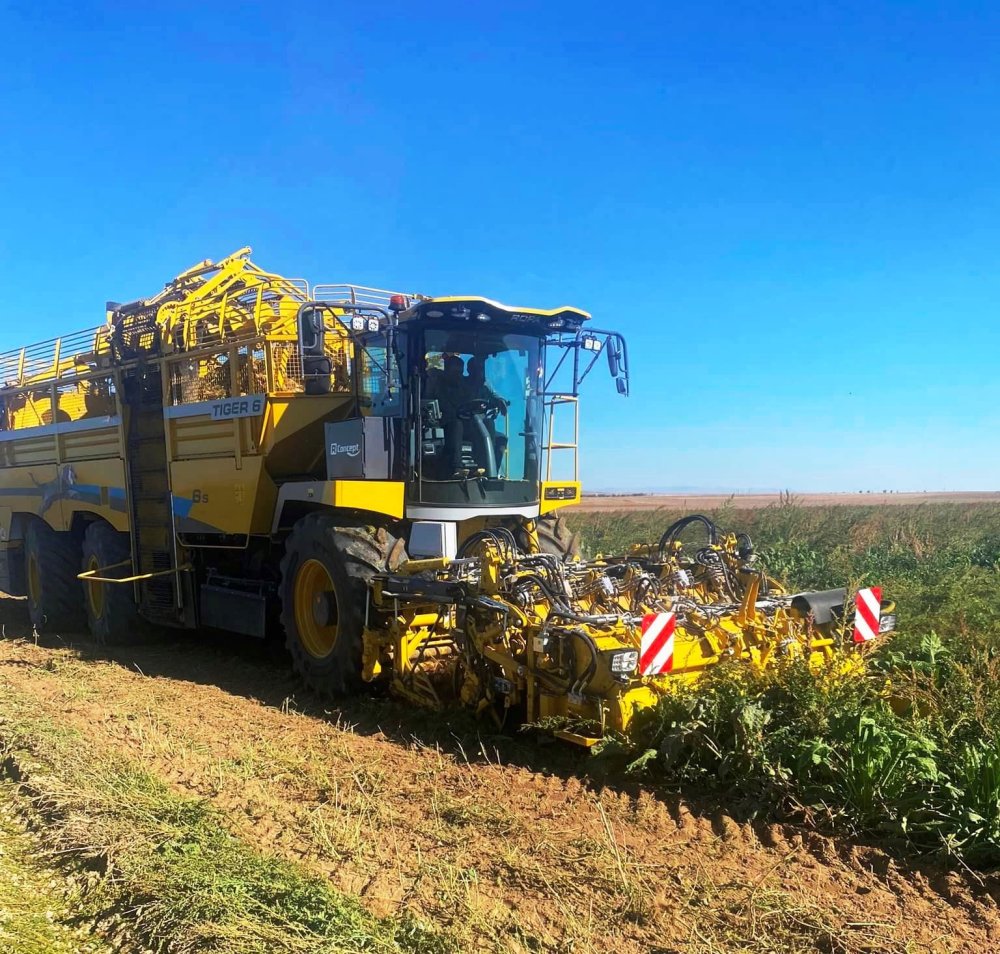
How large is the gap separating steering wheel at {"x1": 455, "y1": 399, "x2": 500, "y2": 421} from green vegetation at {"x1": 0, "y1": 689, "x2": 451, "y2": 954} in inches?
138

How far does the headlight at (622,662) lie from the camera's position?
4234 mm

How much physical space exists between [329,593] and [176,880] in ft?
11.7

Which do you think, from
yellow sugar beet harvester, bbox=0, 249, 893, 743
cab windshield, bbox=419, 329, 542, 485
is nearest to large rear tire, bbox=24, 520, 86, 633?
yellow sugar beet harvester, bbox=0, 249, 893, 743

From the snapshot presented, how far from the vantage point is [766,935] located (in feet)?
8.97

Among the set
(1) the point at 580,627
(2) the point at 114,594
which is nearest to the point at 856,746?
(1) the point at 580,627

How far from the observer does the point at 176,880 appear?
3.02m

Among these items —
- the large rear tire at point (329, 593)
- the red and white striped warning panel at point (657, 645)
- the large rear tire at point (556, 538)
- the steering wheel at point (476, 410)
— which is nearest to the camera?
the red and white striped warning panel at point (657, 645)

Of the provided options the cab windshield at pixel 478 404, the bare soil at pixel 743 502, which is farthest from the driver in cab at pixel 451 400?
the bare soil at pixel 743 502

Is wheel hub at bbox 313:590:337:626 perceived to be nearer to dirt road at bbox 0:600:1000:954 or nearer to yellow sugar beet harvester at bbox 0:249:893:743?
yellow sugar beet harvester at bbox 0:249:893:743

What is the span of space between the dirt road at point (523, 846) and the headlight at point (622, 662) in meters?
0.56

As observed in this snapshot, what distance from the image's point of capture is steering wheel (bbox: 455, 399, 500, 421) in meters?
6.70

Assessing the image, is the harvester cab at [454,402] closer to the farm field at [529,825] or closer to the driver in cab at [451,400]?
the driver in cab at [451,400]

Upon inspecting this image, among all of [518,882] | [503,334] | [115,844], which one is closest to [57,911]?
[115,844]

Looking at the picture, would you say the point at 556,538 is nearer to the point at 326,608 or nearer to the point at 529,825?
the point at 326,608
